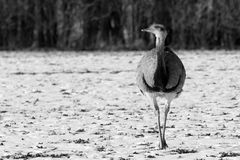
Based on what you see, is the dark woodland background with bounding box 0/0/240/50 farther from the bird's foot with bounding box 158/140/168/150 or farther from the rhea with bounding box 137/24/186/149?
the bird's foot with bounding box 158/140/168/150

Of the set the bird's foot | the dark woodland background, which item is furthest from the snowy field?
the dark woodland background

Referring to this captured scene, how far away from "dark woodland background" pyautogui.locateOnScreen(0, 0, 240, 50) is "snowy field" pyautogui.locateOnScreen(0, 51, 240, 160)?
1399cm

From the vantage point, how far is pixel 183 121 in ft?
36.2

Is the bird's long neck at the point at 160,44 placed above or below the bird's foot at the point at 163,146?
above

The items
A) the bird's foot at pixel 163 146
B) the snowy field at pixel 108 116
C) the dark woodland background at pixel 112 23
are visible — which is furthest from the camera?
the dark woodland background at pixel 112 23

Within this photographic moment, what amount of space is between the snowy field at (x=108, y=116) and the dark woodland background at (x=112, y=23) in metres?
14.0

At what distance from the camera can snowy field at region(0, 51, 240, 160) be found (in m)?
8.55

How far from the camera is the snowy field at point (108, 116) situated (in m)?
8.55

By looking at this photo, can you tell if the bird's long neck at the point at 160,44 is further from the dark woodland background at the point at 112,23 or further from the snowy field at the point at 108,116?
the dark woodland background at the point at 112,23

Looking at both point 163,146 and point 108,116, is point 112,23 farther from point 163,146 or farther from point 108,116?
point 163,146

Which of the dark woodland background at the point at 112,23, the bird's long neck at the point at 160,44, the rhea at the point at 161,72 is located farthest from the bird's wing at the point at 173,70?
the dark woodland background at the point at 112,23

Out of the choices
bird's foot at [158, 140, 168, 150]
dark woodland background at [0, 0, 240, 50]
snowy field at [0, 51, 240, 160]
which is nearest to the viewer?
snowy field at [0, 51, 240, 160]

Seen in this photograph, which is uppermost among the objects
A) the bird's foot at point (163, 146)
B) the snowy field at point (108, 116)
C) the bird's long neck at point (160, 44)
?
the bird's long neck at point (160, 44)

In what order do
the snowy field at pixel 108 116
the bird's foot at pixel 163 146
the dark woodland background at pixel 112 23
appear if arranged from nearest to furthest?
the snowy field at pixel 108 116
the bird's foot at pixel 163 146
the dark woodland background at pixel 112 23
